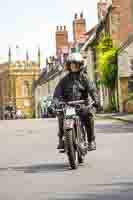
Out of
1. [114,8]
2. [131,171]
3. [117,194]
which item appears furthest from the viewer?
[114,8]

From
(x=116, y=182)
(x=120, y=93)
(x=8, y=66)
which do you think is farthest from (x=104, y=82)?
(x=8, y=66)

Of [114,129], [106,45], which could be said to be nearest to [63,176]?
[114,129]

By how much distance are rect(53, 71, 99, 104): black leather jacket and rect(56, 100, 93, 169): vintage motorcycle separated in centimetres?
20

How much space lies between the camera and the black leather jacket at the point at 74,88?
1207 cm

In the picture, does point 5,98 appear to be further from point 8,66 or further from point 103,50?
point 103,50

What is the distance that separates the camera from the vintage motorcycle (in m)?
11.6

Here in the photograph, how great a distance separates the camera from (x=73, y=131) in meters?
11.8

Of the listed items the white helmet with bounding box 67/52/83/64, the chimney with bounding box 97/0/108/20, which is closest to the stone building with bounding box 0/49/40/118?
the chimney with bounding box 97/0/108/20

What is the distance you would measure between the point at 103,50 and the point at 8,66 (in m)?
88.0

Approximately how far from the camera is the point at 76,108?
39.3 ft

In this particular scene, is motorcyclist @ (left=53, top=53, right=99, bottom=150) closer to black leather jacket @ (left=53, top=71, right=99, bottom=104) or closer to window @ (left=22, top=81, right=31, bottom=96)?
black leather jacket @ (left=53, top=71, right=99, bottom=104)

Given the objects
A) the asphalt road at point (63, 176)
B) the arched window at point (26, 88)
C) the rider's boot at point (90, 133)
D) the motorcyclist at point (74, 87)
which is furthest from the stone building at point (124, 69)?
the arched window at point (26, 88)

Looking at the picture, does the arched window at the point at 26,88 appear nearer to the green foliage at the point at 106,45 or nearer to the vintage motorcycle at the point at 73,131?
the green foliage at the point at 106,45

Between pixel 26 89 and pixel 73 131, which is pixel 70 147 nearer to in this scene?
pixel 73 131
